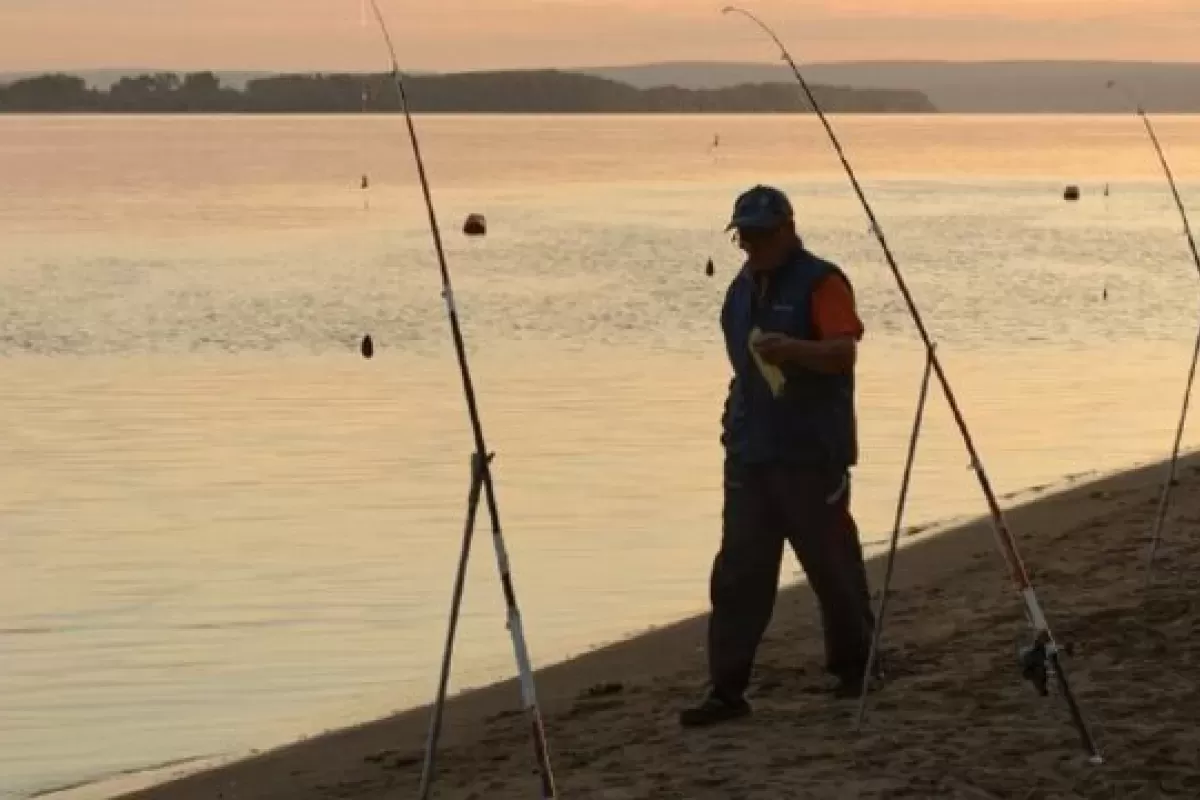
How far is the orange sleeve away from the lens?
700 centimetres

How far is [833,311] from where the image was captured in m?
7.02

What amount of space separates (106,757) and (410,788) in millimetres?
2579

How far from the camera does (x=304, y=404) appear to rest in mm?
24359

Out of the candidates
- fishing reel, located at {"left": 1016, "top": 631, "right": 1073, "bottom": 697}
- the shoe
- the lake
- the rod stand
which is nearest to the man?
the shoe

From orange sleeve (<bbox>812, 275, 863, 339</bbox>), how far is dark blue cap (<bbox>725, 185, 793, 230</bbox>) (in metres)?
0.24

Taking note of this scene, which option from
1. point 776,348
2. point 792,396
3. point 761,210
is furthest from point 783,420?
point 761,210

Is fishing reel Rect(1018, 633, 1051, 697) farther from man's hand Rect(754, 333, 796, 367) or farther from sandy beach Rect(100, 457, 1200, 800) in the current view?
man's hand Rect(754, 333, 796, 367)

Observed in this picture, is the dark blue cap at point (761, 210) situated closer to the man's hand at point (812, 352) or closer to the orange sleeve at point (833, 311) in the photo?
the orange sleeve at point (833, 311)

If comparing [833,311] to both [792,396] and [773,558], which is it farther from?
[773,558]

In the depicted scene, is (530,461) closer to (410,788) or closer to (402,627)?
(402,627)

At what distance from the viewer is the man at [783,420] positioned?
23.1 feet

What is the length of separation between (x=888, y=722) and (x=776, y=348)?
4.02 feet

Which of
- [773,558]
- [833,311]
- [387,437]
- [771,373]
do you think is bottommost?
[387,437]

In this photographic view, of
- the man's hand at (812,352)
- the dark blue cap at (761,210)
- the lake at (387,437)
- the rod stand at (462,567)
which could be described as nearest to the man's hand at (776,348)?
the man's hand at (812,352)
